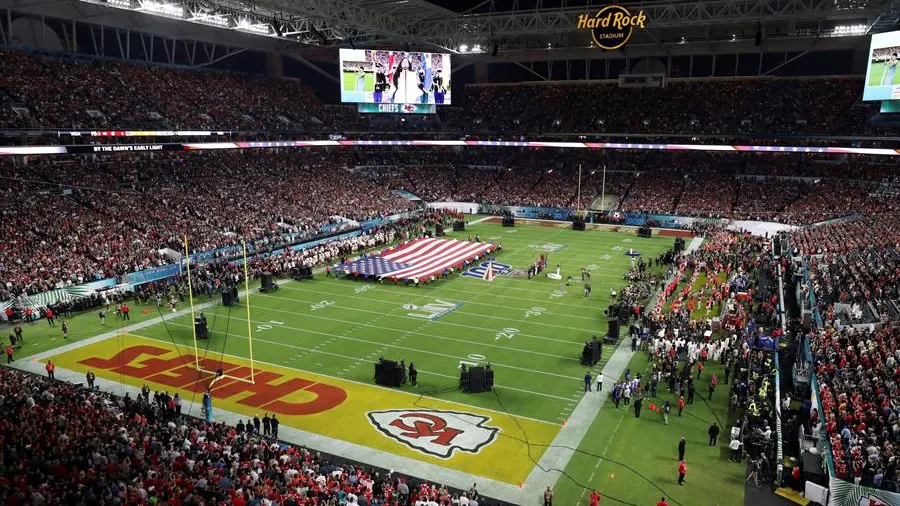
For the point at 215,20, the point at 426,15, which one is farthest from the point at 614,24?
the point at 215,20

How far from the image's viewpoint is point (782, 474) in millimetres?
15078

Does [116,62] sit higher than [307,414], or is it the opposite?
[116,62]

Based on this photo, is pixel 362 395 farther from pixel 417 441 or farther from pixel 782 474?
pixel 782 474

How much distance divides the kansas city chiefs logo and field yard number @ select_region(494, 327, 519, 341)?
22.7ft

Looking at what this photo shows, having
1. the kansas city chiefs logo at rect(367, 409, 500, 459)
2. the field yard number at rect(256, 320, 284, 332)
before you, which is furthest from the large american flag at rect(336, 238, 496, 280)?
the kansas city chiefs logo at rect(367, 409, 500, 459)

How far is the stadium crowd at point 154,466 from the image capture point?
11688mm

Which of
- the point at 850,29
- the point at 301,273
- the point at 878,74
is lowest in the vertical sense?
the point at 301,273

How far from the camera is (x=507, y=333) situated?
85.4 feet

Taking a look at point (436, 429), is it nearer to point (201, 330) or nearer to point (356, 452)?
point (356, 452)

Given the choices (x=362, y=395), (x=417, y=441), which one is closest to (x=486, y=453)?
(x=417, y=441)

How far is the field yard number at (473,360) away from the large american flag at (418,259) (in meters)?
10.5

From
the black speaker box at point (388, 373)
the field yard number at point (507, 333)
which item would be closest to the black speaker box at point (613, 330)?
the field yard number at point (507, 333)

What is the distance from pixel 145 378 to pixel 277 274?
552 inches

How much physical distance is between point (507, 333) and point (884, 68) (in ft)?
103
